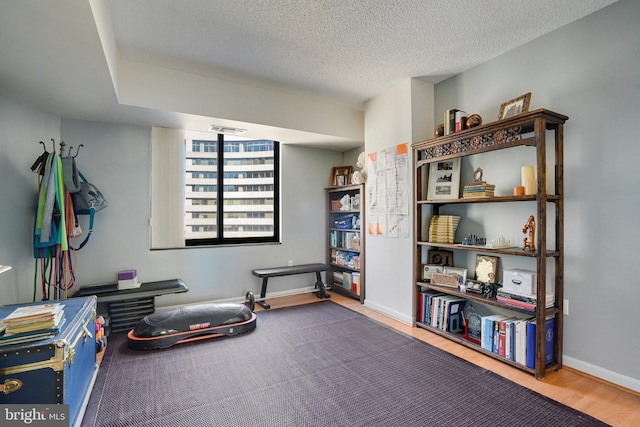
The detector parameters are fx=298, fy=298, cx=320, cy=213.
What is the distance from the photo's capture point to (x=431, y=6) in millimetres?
2234

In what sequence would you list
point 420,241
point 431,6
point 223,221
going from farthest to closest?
point 223,221 < point 420,241 < point 431,6

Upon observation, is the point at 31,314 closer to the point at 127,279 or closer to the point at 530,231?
the point at 127,279

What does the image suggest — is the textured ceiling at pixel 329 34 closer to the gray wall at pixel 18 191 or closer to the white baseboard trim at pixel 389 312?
the gray wall at pixel 18 191

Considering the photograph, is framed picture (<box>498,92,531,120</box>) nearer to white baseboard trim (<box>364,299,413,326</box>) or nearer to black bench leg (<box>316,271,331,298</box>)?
white baseboard trim (<box>364,299,413,326</box>)

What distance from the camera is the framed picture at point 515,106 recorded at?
2545 mm

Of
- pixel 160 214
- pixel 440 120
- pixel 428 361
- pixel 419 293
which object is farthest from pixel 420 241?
pixel 160 214

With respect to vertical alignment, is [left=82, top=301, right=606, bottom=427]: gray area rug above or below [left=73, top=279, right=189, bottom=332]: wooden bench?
below

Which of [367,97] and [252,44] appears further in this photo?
[367,97]

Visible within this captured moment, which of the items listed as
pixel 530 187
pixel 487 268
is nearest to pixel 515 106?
pixel 530 187

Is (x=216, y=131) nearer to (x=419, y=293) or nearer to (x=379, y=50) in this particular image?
(x=379, y=50)

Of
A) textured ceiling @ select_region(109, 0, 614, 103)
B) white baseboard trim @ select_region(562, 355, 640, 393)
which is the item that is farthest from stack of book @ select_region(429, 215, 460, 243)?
textured ceiling @ select_region(109, 0, 614, 103)

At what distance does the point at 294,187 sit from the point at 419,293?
2.44 meters

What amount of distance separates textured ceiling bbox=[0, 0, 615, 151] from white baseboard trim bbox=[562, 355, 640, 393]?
2.75 metres

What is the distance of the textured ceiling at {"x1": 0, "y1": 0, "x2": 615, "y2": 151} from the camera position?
1.96 m
